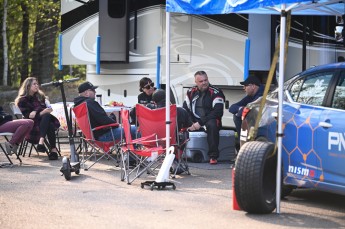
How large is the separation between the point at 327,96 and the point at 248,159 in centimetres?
112

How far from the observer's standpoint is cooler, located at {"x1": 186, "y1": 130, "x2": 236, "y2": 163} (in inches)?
477

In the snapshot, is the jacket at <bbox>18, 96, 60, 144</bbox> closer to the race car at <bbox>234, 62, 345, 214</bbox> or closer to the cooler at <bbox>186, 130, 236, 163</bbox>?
the cooler at <bbox>186, 130, 236, 163</bbox>

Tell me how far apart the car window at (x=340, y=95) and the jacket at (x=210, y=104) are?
3835mm

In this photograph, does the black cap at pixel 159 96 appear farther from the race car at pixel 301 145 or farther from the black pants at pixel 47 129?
the race car at pixel 301 145

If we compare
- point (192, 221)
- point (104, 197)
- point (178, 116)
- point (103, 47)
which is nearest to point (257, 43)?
point (178, 116)

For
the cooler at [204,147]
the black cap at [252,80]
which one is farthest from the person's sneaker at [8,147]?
the black cap at [252,80]

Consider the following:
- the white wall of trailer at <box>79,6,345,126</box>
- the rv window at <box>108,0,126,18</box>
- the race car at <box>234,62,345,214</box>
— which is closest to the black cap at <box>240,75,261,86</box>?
the white wall of trailer at <box>79,6,345,126</box>

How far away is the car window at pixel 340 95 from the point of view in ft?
26.1

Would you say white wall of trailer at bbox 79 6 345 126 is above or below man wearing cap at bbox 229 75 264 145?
above

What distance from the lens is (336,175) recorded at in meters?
7.75

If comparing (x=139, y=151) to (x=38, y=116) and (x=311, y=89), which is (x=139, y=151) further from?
(x=38, y=116)

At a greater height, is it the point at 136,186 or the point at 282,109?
the point at 282,109

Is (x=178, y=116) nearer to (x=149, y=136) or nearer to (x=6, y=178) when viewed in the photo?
(x=149, y=136)

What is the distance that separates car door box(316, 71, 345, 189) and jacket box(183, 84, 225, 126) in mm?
3952
